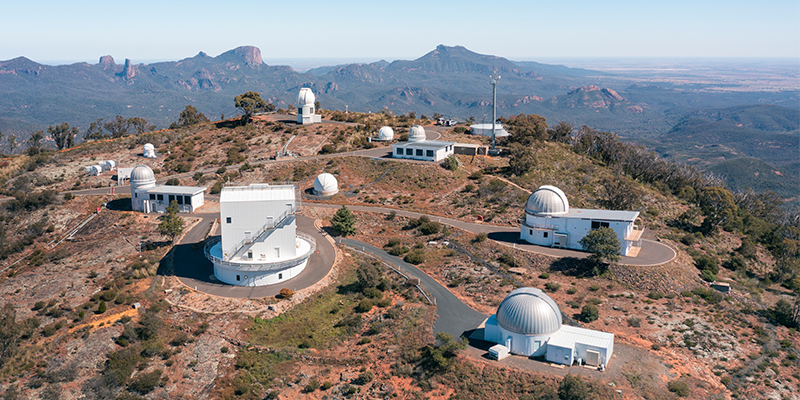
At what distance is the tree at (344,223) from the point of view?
67375 mm

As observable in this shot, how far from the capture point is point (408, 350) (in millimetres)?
42812

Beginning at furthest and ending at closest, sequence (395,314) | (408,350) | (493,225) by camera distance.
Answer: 1. (493,225)
2. (395,314)
3. (408,350)

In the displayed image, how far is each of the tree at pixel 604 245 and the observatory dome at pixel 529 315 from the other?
16.8 metres

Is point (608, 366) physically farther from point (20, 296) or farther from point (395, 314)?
point (20, 296)

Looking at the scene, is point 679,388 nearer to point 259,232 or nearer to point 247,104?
point 259,232

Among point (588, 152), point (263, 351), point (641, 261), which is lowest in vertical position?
point (263, 351)

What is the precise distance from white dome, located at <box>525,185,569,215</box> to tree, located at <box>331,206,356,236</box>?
76.6ft

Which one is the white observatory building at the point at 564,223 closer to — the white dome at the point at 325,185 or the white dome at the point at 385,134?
the white dome at the point at 325,185

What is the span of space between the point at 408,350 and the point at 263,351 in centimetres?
1310

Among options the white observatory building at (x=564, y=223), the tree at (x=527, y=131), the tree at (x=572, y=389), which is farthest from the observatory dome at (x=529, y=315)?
the tree at (x=527, y=131)

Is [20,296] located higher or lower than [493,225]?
lower

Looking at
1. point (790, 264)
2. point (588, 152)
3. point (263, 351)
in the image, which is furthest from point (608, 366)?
point (588, 152)

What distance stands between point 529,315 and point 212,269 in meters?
37.4

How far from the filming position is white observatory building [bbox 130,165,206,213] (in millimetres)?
74938
